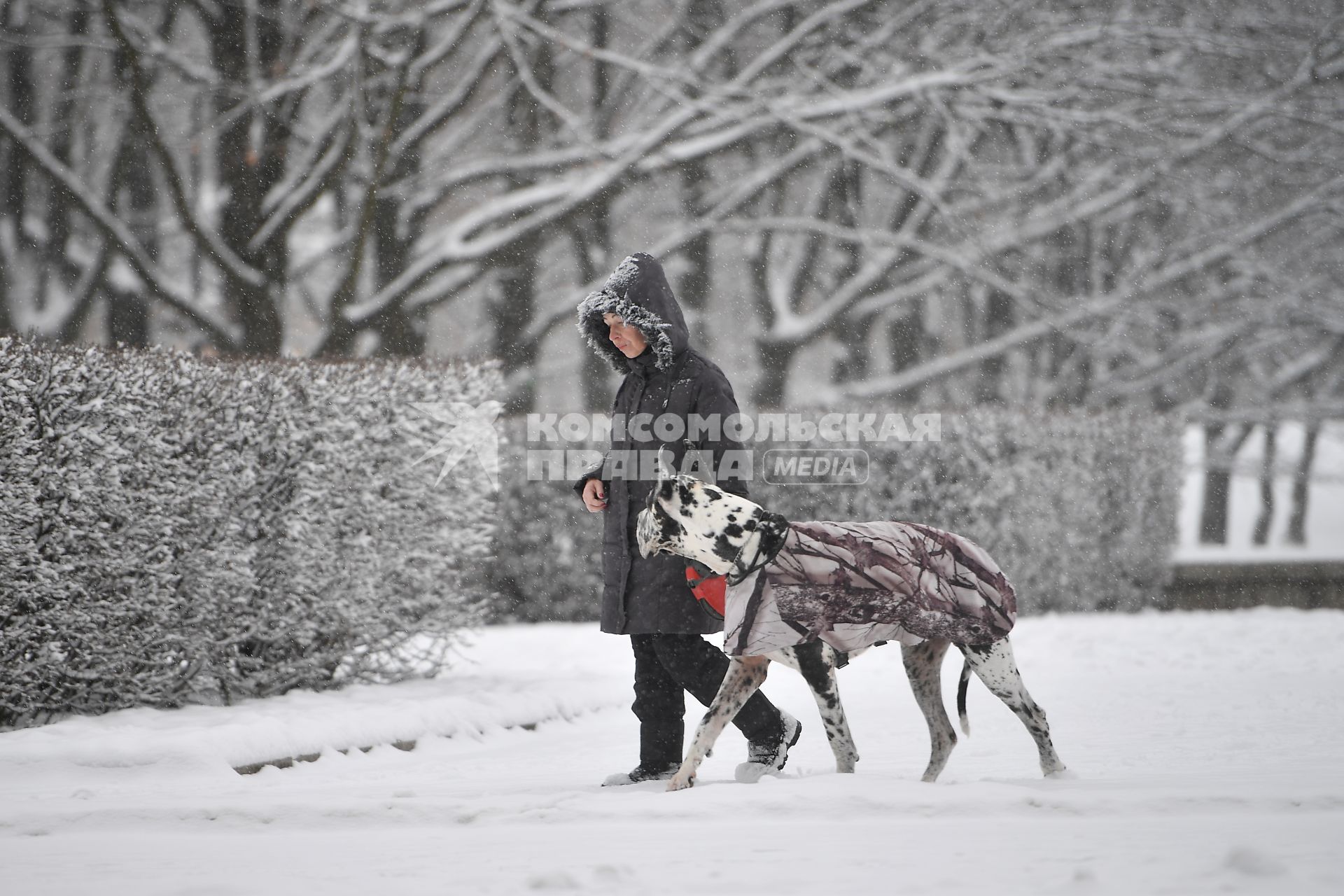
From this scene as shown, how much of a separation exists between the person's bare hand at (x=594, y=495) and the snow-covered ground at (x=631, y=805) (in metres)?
1.17

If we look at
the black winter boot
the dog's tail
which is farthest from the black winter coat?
the dog's tail

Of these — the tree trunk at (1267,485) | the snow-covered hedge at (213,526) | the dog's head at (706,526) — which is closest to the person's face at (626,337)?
the dog's head at (706,526)

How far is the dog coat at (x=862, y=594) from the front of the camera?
471 cm

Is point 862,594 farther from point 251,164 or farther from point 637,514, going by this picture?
point 251,164

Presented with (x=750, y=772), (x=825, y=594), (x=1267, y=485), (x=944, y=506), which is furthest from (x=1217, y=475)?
(x=825, y=594)

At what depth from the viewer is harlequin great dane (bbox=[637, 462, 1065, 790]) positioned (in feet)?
15.5

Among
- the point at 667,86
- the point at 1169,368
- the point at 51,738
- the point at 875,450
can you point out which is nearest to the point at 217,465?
the point at 51,738

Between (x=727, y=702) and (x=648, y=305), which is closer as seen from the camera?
(x=727, y=702)

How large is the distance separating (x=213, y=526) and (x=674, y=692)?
2.99 m

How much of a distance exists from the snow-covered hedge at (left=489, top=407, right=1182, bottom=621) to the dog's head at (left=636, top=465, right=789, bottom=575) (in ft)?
23.8

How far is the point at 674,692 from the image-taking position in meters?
5.52

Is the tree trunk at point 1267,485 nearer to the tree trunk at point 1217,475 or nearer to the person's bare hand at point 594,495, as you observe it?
the tree trunk at point 1217,475

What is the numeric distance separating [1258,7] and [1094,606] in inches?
464

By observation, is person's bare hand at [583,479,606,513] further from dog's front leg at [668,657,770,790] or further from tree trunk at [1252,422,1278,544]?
tree trunk at [1252,422,1278,544]
